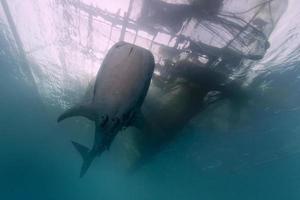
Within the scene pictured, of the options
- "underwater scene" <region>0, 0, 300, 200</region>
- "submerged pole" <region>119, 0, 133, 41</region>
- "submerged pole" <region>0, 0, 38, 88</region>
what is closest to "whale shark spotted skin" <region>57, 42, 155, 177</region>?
"underwater scene" <region>0, 0, 300, 200</region>

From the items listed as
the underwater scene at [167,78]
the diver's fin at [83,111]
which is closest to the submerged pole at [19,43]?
the underwater scene at [167,78]

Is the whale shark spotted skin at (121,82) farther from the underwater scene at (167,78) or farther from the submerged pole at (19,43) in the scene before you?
the submerged pole at (19,43)

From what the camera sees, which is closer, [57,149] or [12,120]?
[12,120]

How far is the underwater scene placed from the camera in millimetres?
6598

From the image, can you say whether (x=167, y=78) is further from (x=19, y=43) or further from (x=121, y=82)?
(x=19, y=43)

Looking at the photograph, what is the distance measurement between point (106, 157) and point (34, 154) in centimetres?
1919

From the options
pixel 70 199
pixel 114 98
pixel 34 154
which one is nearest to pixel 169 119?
pixel 114 98

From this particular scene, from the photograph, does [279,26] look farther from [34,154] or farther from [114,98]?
[34,154]

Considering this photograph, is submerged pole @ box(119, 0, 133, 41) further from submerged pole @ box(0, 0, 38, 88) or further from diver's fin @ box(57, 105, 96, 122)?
submerged pole @ box(0, 0, 38, 88)

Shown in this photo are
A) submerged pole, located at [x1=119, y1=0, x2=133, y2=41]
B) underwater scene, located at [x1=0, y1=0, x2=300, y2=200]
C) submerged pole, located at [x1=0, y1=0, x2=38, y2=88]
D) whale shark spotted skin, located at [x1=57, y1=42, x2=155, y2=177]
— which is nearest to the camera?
whale shark spotted skin, located at [x1=57, y1=42, x2=155, y2=177]

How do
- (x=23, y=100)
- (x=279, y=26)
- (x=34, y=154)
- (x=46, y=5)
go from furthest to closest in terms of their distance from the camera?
(x=34, y=154) → (x=23, y=100) → (x=46, y=5) → (x=279, y=26)

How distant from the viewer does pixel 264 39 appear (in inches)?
301

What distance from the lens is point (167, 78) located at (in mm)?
11016

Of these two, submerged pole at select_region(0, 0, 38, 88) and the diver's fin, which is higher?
the diver's fin
